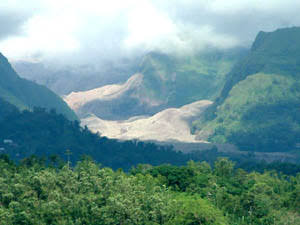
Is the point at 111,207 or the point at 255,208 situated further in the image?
the point at 255,208

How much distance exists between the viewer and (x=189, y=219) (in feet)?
557

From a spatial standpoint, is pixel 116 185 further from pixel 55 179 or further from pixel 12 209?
pixel 12 209

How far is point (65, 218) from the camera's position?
168375mm

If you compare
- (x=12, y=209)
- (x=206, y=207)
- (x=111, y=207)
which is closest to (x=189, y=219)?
(x=206, y=207)

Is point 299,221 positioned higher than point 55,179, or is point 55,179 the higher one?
point 55,179

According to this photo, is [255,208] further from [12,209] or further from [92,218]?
[12,209]

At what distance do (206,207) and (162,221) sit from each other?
44.9 ft

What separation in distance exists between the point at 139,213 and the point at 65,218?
21076mm

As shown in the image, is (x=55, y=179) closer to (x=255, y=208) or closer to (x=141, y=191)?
(x=141, y=191)

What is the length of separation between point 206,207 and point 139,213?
1934 cm

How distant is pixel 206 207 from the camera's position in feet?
562

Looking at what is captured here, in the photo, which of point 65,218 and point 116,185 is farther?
point 116,185

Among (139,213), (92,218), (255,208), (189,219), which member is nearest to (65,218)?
(92,218)

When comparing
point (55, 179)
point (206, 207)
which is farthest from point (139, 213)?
point (55, 179)
